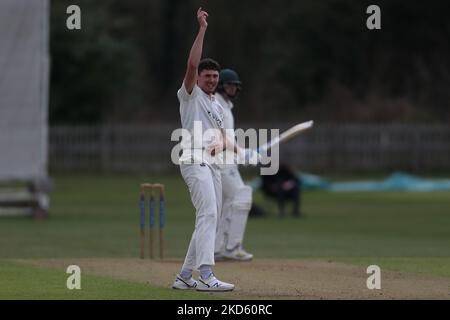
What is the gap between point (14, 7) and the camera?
2895 cm

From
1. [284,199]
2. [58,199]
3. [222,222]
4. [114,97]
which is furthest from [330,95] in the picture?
[222,222]

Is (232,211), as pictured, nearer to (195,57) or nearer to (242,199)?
(242,199)

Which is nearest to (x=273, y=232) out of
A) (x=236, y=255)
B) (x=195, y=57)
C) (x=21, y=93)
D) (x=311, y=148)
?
(x=236, y=255)

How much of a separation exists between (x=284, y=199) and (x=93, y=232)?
22.8ft

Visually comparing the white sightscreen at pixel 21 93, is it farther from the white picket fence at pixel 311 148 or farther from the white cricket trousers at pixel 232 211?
the white picket fence at pixel 311 148

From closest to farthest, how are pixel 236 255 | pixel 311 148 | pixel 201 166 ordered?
pixel 201 166 < pixel 236 255 < pixel 311 148

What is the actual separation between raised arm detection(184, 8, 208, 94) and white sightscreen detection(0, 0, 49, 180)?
644 inches

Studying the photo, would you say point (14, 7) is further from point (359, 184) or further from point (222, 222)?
point (359, 184)

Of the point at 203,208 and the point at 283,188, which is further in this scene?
the point at 283,188

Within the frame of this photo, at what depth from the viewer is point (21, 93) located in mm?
28875

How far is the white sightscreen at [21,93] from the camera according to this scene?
28.8m

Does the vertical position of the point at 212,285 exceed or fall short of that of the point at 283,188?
it exceeds it

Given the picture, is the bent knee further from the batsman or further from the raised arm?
the raised arm

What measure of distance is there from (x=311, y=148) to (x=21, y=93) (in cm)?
2105
